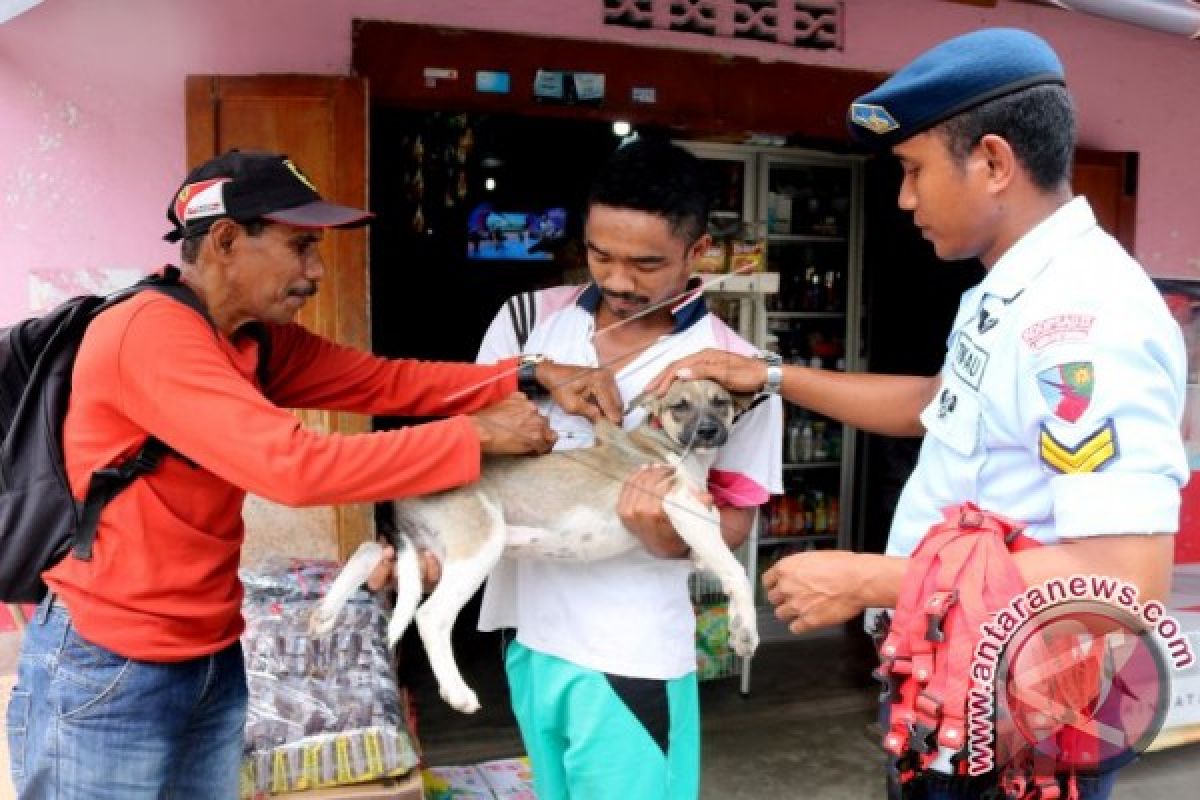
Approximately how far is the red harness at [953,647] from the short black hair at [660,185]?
3.22 feet

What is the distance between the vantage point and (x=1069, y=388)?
153cm

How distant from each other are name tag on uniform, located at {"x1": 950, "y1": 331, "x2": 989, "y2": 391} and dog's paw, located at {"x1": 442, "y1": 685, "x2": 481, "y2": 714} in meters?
1.24

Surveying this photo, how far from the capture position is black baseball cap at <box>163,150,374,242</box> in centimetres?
210

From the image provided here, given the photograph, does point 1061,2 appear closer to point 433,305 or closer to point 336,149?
point 336,149

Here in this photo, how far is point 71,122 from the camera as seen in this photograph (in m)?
4.05

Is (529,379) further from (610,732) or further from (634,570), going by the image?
(610,732)

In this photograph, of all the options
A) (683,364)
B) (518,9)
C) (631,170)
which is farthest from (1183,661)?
(518,9)

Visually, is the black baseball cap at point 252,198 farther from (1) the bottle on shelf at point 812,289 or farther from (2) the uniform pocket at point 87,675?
(1) the bottle on shelf at point 812,289

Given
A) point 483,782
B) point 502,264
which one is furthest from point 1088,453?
point 502,264

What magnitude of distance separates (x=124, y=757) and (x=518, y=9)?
355 cm

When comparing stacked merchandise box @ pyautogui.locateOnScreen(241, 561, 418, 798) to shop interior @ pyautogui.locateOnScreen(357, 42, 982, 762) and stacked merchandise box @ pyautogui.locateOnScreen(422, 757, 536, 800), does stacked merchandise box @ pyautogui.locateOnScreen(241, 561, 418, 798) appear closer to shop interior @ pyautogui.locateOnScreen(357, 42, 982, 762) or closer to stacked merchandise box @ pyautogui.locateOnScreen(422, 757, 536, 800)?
stacked merchandise box @ pyautogui.locateOnScreen(422, 757, 536, 800)

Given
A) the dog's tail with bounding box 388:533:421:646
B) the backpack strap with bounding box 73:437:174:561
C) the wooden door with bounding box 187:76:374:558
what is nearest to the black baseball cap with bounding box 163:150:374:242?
the backpack strap with bounding box 73:437:174:561

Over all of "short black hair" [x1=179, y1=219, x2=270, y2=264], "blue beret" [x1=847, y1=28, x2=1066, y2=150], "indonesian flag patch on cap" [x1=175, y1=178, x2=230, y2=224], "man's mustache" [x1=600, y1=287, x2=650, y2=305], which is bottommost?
"man's mustache" [x1=600, y1=287, x2=650, y2=305]

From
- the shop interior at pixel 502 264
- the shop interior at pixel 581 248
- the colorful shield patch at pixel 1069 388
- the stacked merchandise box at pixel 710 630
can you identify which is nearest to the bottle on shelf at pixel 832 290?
the shop interior at pixel 581 248
